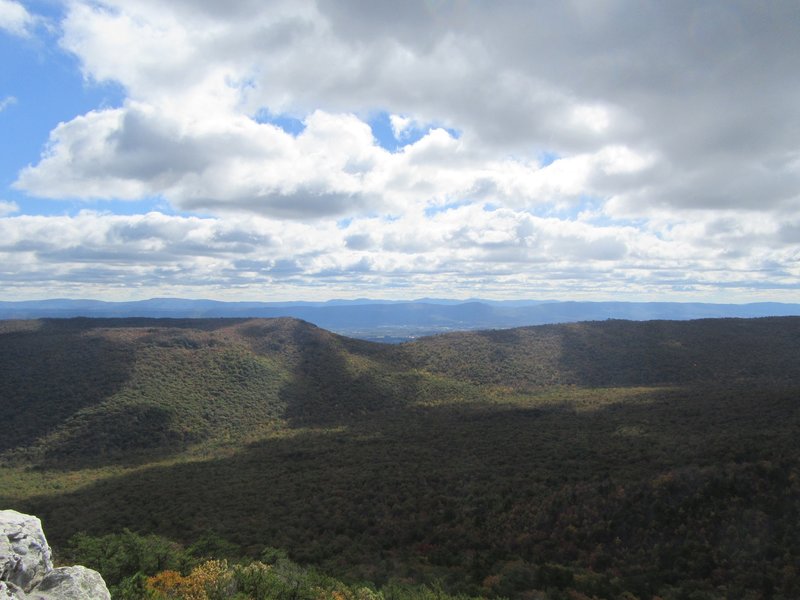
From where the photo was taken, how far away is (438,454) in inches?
1583

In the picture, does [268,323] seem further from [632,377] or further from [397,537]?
[397,537]

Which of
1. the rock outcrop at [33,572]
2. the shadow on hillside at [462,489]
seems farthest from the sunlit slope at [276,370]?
the rock outcrop at [33,572]

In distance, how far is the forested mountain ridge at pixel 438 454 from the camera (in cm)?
2116

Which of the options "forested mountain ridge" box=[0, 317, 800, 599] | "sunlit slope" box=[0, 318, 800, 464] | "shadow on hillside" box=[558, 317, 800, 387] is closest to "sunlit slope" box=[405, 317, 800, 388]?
"shadow on hillside" box=[558, 317, 800, 387]

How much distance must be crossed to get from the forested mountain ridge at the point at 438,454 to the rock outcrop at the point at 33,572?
13.0m

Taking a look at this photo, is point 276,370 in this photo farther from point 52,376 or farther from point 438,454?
point 438,454

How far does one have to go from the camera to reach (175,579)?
1614cm

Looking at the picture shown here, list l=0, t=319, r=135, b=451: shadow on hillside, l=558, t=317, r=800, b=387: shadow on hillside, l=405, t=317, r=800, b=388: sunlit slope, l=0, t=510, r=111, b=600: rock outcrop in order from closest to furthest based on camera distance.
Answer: l=0, t=510, r=111, b=600: rock outcrop, l=0, t=319, r=135, b=451: shadow on hillside, l=558, t=317, r=800, b=387: shadow on hillside, l=405, t=317, r=800, b=388: sunlit slope

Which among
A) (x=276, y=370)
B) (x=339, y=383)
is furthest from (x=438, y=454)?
(x=276, y=370)

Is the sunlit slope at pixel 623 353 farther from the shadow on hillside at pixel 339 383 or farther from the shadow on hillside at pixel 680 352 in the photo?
the shadow on hillside at pixel 339 383

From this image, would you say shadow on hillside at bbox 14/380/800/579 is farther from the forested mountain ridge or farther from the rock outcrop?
the rock outcrop

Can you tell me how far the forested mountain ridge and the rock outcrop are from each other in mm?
12974

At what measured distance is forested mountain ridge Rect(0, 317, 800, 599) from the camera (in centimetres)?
2116

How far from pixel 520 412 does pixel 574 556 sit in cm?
3308
